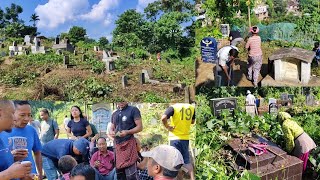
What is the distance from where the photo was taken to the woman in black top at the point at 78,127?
336 cm

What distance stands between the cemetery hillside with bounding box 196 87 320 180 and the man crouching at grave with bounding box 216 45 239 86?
0.14 meters

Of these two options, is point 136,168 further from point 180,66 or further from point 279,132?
point 279,132

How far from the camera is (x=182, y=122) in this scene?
10.9ft

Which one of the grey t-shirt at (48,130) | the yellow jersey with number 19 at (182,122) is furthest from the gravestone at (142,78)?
the grey t-shirt at (48,130)

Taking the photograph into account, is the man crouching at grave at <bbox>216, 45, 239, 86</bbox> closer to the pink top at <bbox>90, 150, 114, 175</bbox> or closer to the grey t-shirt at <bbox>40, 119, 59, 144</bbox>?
the pink top at <bbox>90, 150, 114, 175</bbox>

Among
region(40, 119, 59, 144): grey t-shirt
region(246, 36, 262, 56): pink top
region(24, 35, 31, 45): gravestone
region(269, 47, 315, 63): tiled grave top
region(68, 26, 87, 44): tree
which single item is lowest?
region(40, 119, 59, 144): grey t-shirt

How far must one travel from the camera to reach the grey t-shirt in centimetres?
336

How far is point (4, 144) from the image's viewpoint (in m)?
3.02

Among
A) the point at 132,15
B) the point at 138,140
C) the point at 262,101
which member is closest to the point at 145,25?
the point at 132,15

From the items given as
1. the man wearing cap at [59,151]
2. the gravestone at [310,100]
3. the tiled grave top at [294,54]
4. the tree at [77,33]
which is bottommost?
the man wearing cap at [59,151]

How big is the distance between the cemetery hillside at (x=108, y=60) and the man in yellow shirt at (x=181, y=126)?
0.09m

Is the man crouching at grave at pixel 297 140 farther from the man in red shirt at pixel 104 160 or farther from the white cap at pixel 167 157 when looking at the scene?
the man in red shirt at pixel 104 160

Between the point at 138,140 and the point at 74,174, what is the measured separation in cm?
43

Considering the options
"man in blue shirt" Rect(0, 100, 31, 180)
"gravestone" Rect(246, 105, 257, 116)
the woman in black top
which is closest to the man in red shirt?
the woman in black top
